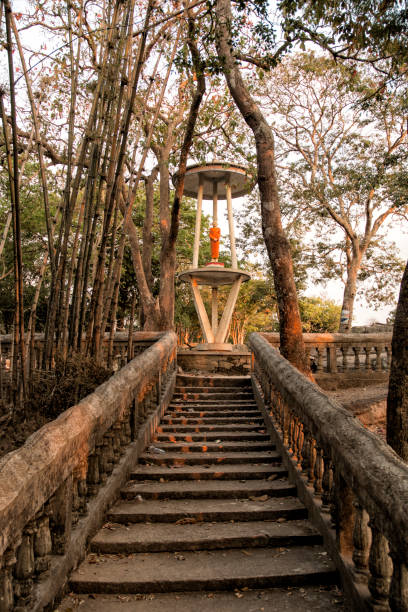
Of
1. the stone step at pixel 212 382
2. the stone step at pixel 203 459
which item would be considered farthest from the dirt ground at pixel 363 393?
the stone step at pixel 203 459

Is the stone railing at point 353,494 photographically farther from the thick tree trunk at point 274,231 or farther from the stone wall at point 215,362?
the stone wall at point 215,362

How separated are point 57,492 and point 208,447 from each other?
9.17 feet

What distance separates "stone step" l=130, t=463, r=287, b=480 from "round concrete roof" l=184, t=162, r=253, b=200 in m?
8.06

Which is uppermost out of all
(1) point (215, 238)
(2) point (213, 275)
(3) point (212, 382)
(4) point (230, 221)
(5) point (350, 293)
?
(4) point (230, 221)

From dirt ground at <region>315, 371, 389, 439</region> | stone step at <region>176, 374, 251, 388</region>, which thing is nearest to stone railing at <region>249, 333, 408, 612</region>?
dirt ground at <region>315, 371, 389, 439</region>

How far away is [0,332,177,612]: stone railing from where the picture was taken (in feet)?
6.27

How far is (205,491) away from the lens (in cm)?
397

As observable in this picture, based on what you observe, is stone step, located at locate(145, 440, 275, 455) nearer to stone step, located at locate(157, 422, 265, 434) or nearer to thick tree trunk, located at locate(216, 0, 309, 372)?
stone step, located at locate(157, 422, 265, 434)

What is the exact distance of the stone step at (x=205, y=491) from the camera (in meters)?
3.93

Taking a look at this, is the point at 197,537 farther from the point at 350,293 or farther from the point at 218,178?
the point at 350,293

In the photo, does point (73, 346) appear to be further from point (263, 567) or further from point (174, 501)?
point (263, 567)

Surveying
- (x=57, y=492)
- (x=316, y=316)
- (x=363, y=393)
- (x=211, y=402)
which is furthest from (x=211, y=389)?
(x=316, y=316)

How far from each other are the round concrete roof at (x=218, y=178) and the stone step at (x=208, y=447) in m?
7.40

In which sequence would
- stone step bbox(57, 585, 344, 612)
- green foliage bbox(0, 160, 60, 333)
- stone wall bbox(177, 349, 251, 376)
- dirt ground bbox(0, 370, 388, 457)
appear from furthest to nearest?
green foliage bbox(0, 160, 60, 333) → stone wall bbox(177, 349, 251, 376) → dirt ground bbox(0, 370, 388, 457) → stone step bbox(57, 585, 344, 612)
